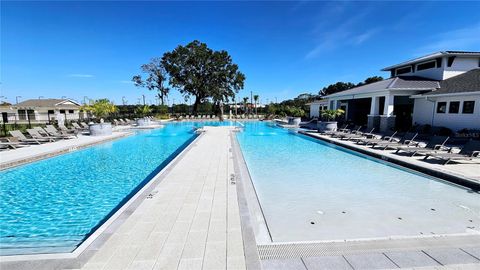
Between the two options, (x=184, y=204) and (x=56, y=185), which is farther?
(x=56, y=185)

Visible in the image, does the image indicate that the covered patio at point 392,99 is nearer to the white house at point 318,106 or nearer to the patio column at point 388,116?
the patio column at point 388,116

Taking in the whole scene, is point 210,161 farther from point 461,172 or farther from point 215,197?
point 461,172

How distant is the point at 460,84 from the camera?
46.5 ft

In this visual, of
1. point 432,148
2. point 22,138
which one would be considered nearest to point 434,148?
point 432,148

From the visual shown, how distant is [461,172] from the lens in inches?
262

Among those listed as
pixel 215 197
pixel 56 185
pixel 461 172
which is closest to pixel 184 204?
pixel 215 197

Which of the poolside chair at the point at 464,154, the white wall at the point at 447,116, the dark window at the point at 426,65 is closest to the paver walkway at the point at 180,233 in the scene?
the poolside chair at the point at 464,154

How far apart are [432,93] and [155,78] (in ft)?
124

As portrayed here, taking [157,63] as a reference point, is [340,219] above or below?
below

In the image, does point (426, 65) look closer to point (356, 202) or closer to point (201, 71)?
point (356, 202)

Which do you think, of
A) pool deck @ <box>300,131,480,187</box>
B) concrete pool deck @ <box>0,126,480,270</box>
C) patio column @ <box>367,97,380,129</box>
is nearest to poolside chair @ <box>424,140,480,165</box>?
pool deck @ <box>300,131,480,187</box>

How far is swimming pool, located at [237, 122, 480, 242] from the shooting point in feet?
12.4

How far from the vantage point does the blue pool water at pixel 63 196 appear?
388 cm

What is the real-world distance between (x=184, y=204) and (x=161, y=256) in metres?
1.56
